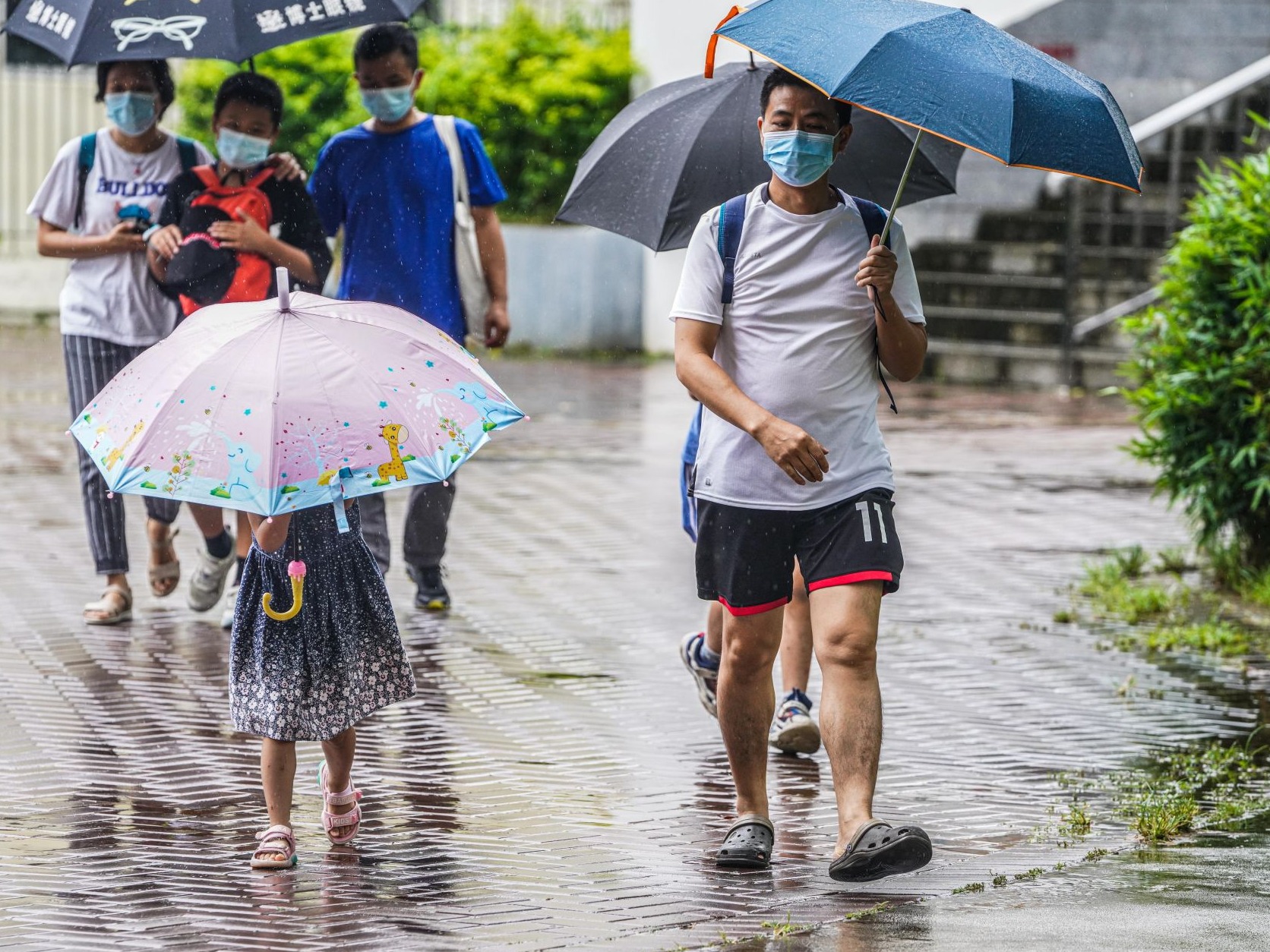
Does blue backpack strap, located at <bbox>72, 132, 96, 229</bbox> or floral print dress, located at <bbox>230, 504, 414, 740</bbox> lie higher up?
blue backpack strap, located at <bbox>72, 132, 96, 229</bbox>

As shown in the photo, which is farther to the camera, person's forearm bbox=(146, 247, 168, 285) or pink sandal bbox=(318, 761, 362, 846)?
person's forearm bbox=(146, 247, 168, 285)

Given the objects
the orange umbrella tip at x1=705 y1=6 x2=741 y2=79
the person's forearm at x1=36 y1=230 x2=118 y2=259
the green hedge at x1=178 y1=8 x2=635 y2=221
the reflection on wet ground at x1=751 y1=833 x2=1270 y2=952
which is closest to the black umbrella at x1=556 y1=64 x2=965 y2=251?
the orange umbrella tip at x1=705 y1=6 x2=741 y2=79

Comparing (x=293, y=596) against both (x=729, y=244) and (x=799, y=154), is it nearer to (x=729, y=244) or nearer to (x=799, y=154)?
(x=729, y=244)

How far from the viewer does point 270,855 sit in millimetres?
4707

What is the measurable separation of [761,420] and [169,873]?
5.79ft

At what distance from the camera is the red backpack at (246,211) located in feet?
21.9

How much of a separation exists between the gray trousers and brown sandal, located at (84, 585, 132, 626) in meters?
0.09

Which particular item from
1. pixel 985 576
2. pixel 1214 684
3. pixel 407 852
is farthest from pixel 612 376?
pixel 407 852

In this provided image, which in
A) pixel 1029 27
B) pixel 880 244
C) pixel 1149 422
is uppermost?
pixel 1029 27

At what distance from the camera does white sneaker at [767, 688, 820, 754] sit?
589 cm

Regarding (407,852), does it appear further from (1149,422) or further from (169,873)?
(1149,422)

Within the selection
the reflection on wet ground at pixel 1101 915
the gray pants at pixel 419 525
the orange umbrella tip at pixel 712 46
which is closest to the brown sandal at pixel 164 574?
the gray pants at pixel 419 525

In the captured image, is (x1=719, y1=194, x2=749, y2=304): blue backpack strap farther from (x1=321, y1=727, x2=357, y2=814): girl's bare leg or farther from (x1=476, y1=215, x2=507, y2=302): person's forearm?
(x1=476, y1=215, x2=507, y2=302): person's forearm

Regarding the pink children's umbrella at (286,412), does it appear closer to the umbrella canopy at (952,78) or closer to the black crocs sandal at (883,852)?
the umbrella canopy at (952,78)
